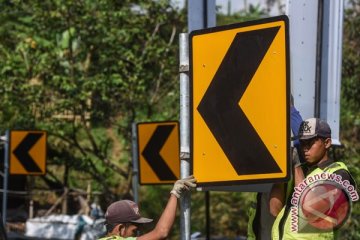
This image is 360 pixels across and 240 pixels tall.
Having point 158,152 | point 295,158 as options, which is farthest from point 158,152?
point 295,158

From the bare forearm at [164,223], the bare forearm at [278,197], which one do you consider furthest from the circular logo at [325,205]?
the bare forearm at [164,223]

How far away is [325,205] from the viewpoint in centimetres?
475

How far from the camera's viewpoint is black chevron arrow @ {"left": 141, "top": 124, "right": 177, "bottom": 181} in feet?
33.9

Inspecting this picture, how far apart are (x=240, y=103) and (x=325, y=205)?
2.48ft

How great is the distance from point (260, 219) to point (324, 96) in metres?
1.10

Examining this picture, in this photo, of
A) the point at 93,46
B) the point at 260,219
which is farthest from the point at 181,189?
the point at 93,46

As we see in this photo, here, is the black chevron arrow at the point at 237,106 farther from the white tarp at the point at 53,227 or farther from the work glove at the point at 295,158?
the white tarp at the point at 53,227

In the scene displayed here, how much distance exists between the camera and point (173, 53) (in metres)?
18.0

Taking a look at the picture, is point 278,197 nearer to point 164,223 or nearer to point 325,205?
point 325,205

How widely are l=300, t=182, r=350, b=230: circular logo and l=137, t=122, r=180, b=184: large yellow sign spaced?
17.5ft

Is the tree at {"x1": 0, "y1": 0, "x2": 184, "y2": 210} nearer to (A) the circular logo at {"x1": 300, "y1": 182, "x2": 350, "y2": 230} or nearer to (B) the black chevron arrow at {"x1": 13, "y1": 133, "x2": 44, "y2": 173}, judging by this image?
(B) the black chevron arrow at {"x1": 13, "y1": 133, "x2": 44, "y2": 173}

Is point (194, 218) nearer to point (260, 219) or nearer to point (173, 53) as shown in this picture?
point (173, 53)

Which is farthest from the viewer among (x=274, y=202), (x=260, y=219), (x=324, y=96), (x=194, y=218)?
(x=194, y=218)

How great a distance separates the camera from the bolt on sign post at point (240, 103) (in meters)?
4.29
